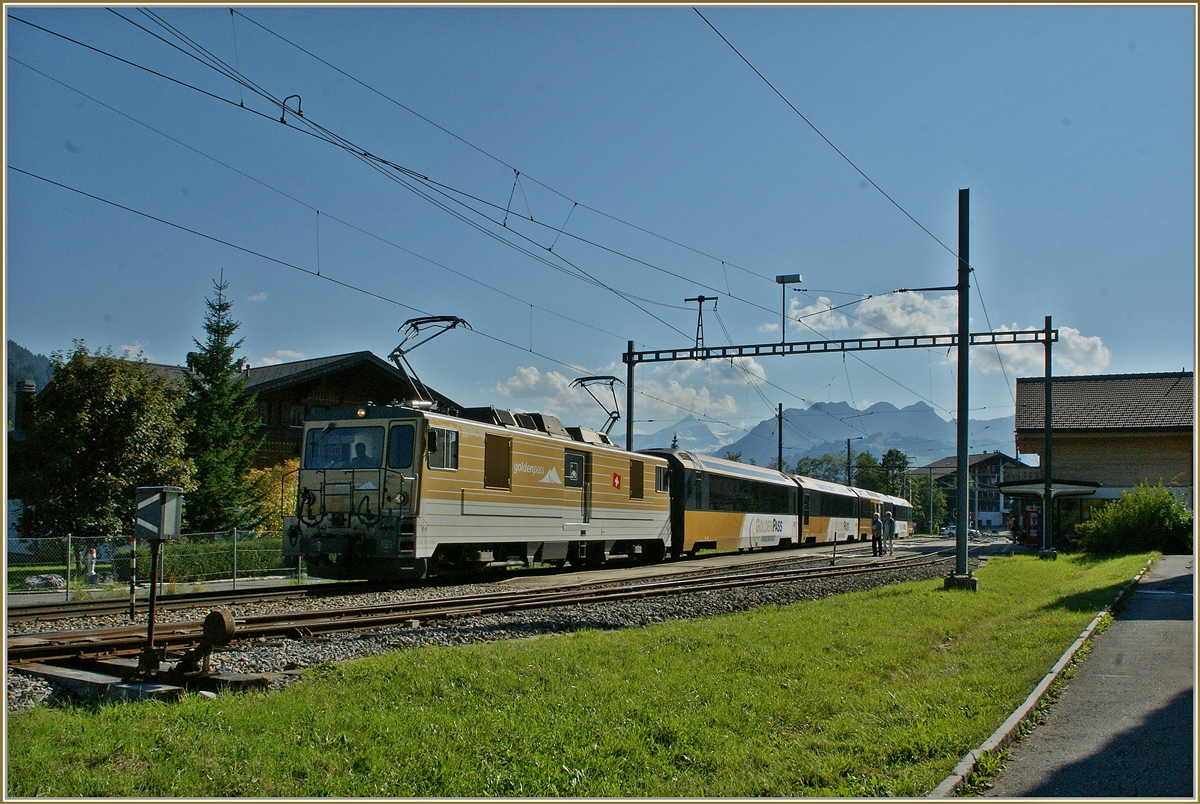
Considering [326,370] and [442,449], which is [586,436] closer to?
[442,449]

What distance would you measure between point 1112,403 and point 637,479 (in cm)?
3229

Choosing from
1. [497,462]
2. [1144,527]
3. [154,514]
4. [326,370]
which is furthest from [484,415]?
[1144,527]

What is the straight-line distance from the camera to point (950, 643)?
11.6 meters

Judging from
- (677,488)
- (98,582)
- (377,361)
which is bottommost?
(98,582)

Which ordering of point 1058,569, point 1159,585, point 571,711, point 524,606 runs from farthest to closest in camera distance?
point 1058,569 → point 1159,585 → point 524,606 → point 571,711

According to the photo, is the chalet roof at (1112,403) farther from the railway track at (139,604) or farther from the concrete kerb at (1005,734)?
the railway track at (139,604)

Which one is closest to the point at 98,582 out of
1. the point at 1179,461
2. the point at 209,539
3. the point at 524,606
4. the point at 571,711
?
the point at 209,539

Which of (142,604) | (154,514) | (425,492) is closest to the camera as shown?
(154,514)

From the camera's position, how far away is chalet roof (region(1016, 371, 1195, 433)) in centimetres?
4428

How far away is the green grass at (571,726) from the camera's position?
5637mm

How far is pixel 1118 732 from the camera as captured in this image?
709cm

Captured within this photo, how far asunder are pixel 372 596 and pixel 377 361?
21.4 meters

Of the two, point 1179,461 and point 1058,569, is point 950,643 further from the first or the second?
point 1179,461

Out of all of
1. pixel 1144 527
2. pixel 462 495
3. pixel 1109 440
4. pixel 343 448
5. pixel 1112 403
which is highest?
pixel 1112 403
